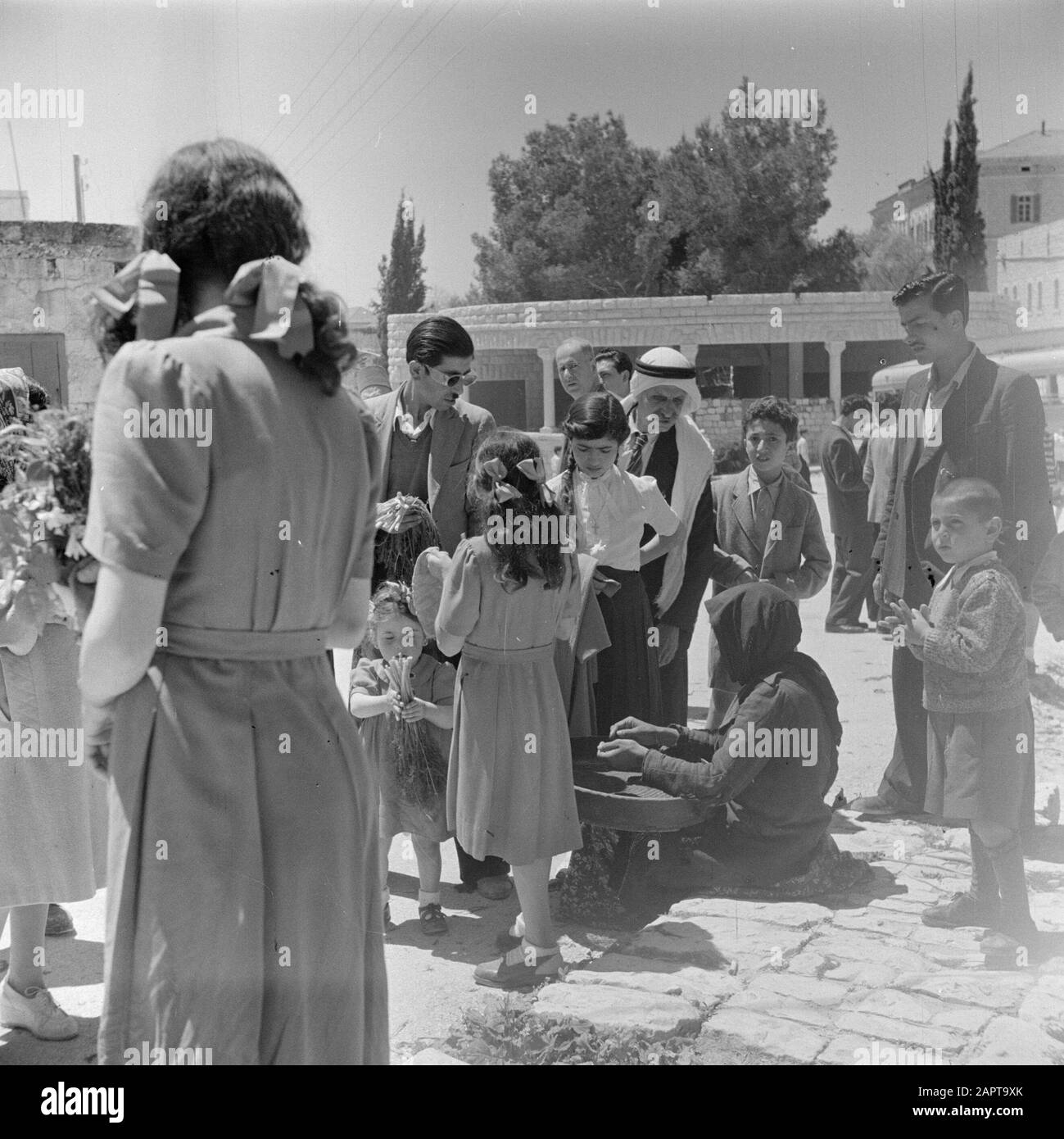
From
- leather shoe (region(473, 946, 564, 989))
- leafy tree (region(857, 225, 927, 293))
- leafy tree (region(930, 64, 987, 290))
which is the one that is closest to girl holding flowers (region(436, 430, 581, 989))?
leather shoe (region(473, 946, 564, 989))

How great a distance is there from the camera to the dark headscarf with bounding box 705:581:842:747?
4293mm

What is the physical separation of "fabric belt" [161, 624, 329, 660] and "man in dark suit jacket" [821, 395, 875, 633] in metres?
6.97

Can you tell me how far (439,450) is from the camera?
430 centimetres

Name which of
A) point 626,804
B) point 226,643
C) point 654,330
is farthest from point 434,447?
point 654,330

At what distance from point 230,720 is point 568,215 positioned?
13.6 ft

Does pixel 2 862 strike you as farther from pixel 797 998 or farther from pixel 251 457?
pixel 797 998

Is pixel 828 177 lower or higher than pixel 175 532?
higher

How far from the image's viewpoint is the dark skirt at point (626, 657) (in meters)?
4.52

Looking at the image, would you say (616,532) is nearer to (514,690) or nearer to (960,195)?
(514,690)

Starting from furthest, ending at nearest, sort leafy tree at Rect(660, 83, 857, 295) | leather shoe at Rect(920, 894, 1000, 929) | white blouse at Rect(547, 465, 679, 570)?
leafy tree at Rect(660, 83, 857, 295) → white blouse at Rect(547, 465, 679, 570) → leather shoe at Rect(920, 894, 1000, 929)

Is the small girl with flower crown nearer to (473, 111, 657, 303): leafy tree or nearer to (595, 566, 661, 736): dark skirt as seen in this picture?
(595, 566, 661, 736): dark skirt

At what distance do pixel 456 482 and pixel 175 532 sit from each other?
7.48ft
